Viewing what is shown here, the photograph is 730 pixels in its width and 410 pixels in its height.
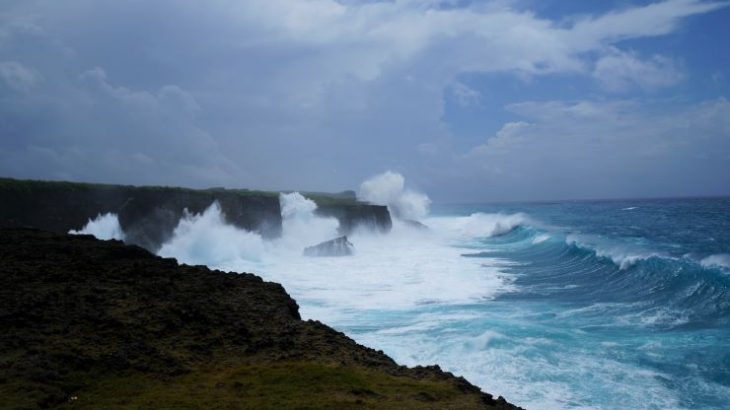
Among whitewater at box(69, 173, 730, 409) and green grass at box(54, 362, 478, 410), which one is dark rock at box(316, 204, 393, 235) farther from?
green grass at box(54, 362, 478, 410)

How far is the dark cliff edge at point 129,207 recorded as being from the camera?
78.3 ft

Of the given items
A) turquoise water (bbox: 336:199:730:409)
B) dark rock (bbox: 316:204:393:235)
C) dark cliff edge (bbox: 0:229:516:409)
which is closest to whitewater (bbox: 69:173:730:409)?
turquoise water (bbox: 336:199:730:409)

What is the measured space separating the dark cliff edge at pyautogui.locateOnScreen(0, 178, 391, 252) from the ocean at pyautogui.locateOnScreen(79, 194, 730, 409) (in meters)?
1.08

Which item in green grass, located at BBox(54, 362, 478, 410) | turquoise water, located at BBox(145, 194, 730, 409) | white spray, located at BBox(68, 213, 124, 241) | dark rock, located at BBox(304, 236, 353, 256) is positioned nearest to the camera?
green grass, located at BBox(54, 362, 478, 410)

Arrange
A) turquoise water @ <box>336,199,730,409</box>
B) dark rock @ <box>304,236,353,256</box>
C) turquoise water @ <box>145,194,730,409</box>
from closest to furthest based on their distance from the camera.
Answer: turquoise water @ <box>336,199,730,409</box>, turquoise water @ <box>145,194,730,409</box>, dark rock @ <box>304,236,353,256</box>

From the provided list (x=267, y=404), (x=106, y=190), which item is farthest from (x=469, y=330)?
(x=106, y=190)

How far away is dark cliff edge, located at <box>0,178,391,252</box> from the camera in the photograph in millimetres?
23859

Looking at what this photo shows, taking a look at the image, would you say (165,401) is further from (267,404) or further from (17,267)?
(17,267)

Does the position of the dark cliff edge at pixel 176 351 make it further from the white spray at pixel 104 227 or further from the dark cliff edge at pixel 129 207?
the white spray at pixel 104 227

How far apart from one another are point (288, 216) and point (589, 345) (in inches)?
1354

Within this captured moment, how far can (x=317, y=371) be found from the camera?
6160mm

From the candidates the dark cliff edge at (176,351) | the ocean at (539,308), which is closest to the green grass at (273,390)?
the dark cliff edge at (176,351)

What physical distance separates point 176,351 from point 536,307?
1148cm

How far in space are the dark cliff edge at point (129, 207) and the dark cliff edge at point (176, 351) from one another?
15139mm
